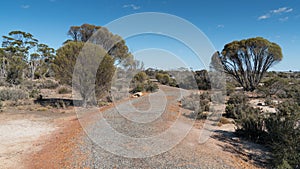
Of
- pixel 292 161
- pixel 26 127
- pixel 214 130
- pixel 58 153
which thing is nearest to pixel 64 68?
pixel 26 127

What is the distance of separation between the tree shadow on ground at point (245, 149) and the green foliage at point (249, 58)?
19.4m

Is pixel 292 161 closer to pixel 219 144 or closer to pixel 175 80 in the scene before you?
Result: pixel 219 144

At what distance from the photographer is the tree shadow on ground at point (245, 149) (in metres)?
5.71

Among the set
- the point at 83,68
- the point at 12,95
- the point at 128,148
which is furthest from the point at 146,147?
the point at 12,95

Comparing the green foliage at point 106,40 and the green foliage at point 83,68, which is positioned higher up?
the green foliage at point 106,40

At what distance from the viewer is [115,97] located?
17312mm

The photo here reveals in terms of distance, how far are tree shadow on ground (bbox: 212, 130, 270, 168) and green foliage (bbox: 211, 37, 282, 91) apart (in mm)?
19439

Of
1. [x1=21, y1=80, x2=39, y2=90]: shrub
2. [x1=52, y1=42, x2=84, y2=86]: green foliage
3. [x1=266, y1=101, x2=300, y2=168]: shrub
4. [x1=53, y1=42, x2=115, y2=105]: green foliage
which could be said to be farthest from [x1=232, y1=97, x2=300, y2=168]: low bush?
[x1=21, y1=80, x2=39, y2=90]: shrub

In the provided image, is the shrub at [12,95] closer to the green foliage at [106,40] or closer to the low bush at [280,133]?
the green foliage at [106,40]

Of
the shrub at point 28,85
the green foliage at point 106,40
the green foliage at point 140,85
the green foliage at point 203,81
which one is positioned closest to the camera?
the shrub at point 28,85

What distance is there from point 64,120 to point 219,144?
821 cm

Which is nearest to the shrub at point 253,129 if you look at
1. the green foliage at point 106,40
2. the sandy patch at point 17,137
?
the sandy patch at point 17,137

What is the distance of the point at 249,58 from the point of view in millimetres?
24172

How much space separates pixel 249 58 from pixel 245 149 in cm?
2120
